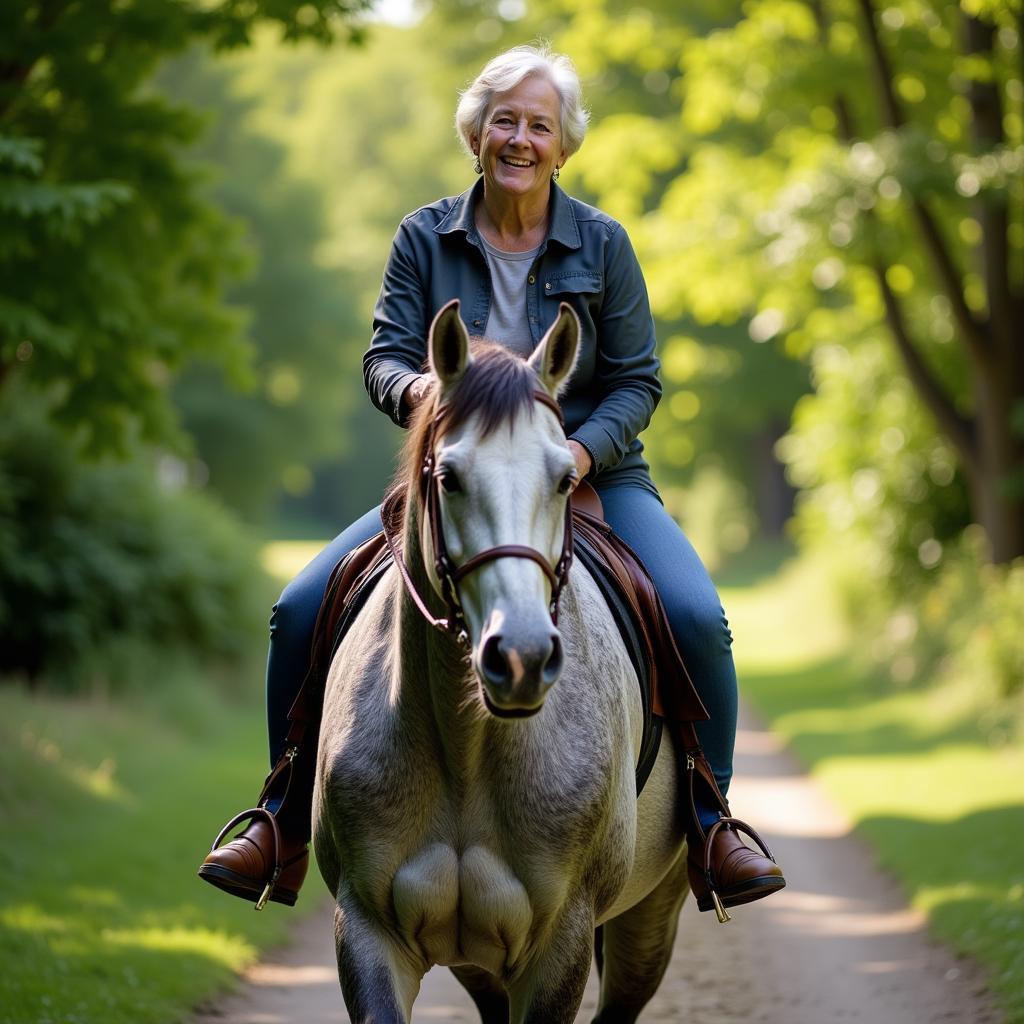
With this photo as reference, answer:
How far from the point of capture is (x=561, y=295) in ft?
14.6

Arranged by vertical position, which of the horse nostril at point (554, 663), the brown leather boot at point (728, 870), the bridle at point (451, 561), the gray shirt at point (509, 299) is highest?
the gray shirt at point (509, 299)

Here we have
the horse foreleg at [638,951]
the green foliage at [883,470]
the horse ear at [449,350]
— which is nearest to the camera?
the horse ear at [449,350]

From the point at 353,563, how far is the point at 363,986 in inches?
51.9

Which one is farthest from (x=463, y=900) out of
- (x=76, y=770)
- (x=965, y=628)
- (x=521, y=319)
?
(x=965, y=628)

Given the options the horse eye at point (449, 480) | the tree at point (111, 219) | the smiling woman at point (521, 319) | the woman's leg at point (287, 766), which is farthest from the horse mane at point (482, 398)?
the tree at point (111, 219)

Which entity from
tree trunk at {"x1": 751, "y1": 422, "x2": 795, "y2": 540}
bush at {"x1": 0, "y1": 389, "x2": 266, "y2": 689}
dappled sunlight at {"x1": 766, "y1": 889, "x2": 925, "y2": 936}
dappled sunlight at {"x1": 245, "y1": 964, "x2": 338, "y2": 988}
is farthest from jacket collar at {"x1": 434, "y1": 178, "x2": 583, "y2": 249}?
tree trunk at {"x1": 751, "y1": 422, "x2": 795, "y2": 540}

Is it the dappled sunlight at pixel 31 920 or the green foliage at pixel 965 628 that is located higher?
the green foliage at pixel 965 628

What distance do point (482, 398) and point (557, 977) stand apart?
1.60 meters

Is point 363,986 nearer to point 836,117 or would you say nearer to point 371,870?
point 371,870

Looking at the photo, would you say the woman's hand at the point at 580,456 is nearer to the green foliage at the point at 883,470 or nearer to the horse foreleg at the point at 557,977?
the horse foreleg at the point at 557,977

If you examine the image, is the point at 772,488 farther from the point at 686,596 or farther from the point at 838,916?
the point at 686,596

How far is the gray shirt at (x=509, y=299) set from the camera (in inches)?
175

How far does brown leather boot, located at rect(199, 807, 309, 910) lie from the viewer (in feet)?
14.5

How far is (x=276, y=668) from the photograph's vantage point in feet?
15.6
